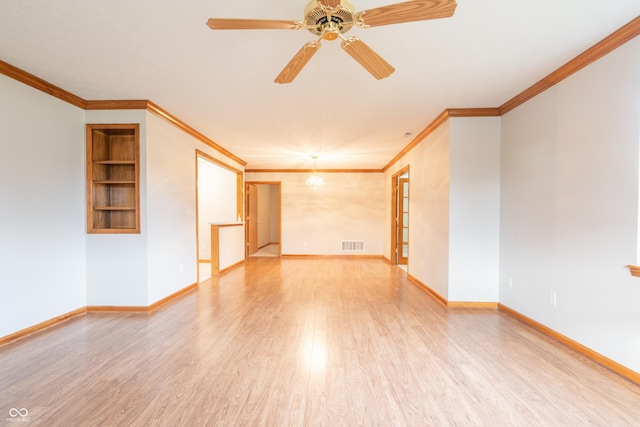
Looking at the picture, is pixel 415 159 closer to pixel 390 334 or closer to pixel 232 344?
pixel 390 334

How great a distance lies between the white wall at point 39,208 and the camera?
2.51 meters

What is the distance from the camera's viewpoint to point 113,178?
11.7 ft

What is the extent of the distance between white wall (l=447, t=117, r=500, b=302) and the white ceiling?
404 millimetres

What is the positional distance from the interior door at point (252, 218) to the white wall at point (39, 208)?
4.36 meters

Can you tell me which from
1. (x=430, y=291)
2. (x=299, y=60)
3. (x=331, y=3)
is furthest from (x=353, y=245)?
(x=331, y=3)

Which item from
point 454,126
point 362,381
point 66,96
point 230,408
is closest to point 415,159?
point 454,126

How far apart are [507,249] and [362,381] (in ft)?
8.16

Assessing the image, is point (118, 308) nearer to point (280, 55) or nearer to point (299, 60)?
point (280, 55)

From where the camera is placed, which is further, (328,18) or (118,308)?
(118,308)

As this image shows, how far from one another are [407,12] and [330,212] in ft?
21.0

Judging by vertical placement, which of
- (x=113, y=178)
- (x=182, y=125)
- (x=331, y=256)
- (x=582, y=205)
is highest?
(x=182, y=125)

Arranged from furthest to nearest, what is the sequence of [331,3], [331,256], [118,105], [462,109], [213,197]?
[331,256] → [213,197] → [462,109] → [118,105] → [331,3]

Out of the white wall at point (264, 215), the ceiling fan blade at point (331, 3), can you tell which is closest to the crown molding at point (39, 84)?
the ceiling fan blade at point (331, 3)

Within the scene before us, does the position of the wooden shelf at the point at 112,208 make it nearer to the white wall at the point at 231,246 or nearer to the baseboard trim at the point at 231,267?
the white wall at the point at 231,246
